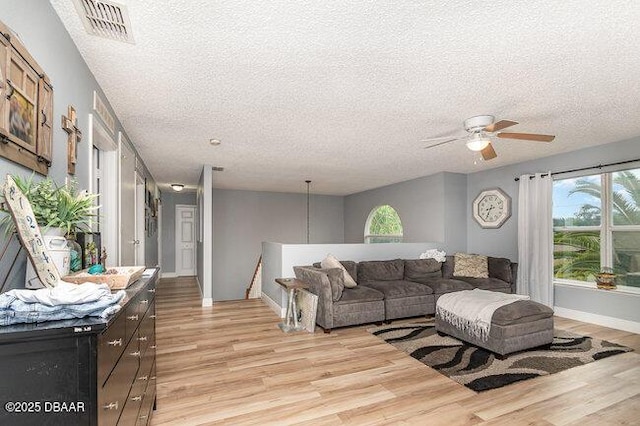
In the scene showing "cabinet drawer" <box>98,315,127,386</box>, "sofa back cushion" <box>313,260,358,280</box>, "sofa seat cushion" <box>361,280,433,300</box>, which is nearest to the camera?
"cabinet drawer" <box>98,315,127,386</box>

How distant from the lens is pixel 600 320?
13.8 feet

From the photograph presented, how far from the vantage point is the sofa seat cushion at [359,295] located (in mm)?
4125

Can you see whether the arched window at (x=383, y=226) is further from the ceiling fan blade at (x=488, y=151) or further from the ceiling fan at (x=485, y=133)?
the ceiling fan at (x=485, y=133)

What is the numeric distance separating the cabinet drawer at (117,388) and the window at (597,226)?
5.40m

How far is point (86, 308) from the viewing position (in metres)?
0.91

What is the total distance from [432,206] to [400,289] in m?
2.31

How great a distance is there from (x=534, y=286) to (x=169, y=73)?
5477 millimetres

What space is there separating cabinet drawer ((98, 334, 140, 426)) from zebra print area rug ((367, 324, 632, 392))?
8.11 feet

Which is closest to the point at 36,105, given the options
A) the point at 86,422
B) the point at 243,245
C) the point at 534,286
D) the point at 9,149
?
the point at 9,149

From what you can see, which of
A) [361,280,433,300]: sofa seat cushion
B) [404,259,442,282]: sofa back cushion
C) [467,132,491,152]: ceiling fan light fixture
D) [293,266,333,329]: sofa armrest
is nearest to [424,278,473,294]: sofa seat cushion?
[361,280,433,300]: sofa seat cushion

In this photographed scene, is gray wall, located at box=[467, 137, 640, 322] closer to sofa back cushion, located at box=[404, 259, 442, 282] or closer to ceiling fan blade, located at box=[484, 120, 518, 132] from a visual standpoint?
sofa back cushion, located at box=[404, 259, 442, 282]

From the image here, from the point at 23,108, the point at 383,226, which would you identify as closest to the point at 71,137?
the point at 23,108

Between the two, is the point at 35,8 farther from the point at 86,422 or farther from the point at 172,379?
the point at 172,379

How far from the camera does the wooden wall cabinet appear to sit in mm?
1156
